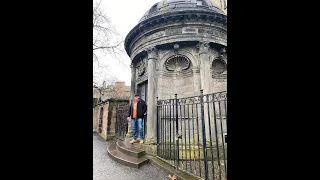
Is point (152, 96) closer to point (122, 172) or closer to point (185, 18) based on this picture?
point (122, 172)

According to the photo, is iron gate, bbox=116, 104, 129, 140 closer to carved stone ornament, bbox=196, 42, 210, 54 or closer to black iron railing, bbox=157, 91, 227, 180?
black iron railing, bbox=157, 91, 227, 180

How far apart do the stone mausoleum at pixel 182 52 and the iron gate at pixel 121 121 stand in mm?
2654

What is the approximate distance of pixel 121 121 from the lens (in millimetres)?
9000

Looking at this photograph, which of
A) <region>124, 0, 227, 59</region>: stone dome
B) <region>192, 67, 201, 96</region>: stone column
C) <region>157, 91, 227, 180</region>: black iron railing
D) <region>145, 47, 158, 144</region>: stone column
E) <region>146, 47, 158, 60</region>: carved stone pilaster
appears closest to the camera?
<region>157, 91, 227, 180</region>: black iron railing

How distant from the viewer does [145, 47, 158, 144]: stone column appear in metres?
6.26

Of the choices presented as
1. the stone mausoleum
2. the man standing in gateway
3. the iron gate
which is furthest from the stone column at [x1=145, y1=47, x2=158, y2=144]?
the iron gate
